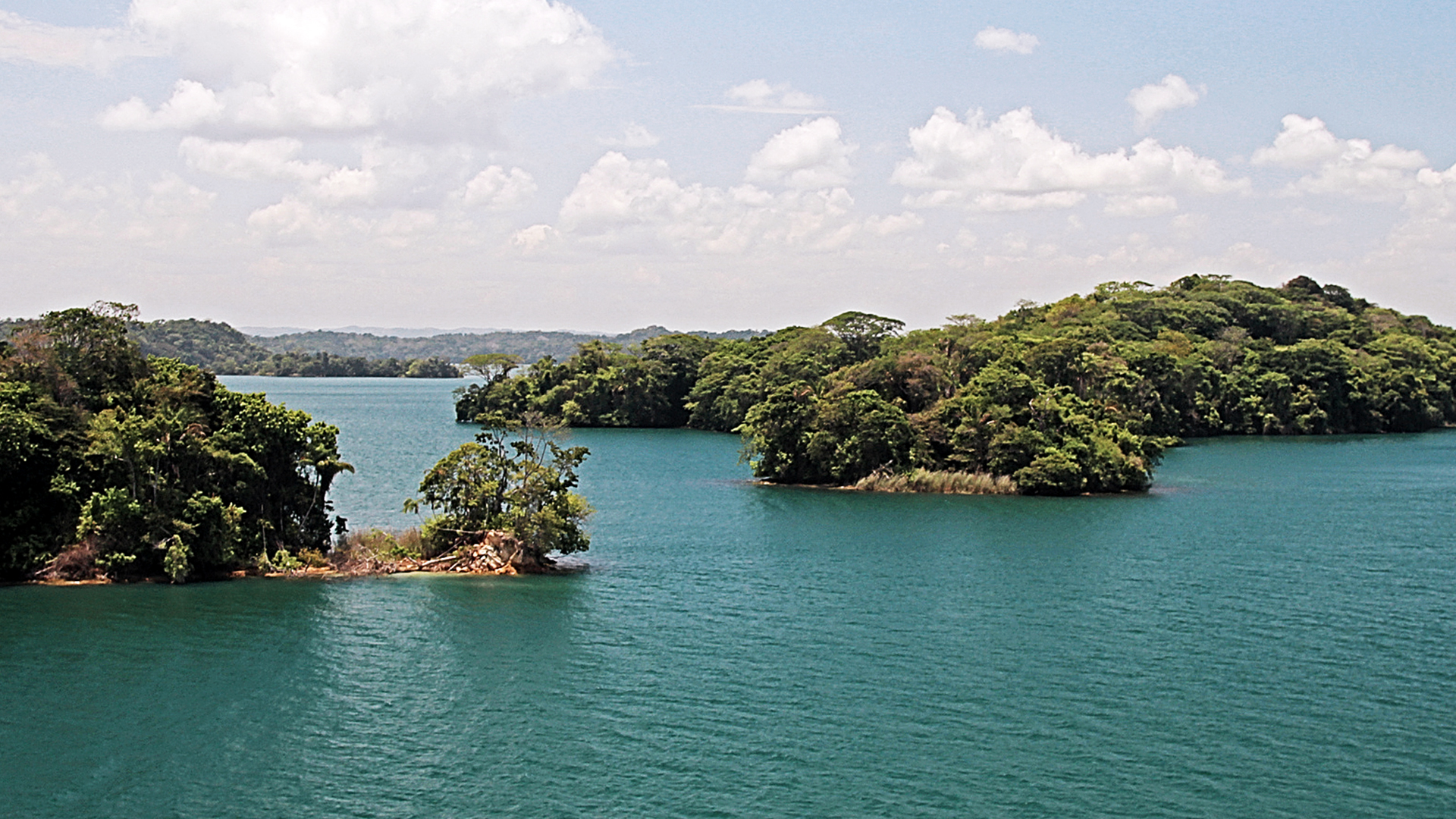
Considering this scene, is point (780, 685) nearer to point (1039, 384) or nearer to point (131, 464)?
point (131, 464)

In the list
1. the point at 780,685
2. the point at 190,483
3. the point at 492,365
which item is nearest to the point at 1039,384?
the point at 780,685

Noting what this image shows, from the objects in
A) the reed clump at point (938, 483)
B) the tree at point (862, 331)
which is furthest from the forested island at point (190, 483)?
the tree at point (862, 331)

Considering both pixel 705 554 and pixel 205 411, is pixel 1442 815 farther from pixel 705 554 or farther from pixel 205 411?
pixel 205 411

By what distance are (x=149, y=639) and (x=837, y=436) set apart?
4627 centimetres

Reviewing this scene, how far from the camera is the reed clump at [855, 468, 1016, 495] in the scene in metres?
72.6

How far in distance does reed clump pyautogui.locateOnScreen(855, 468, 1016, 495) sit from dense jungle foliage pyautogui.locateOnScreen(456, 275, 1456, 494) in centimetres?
64

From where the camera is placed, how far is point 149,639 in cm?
3719

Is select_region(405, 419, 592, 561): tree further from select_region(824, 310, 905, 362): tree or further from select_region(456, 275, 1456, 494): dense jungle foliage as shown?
select_region(824, 310, 905, 362): tree

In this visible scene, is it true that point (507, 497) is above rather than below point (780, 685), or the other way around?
above

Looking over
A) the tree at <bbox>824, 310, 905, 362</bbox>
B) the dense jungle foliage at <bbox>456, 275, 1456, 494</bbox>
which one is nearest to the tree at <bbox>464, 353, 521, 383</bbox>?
the dense jungle foliage at <bbox>456, 275, 1456, 494</bbox>

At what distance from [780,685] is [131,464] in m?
26.1

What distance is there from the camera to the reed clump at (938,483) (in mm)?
72625

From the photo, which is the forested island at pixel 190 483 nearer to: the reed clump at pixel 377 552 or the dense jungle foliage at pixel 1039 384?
the reed clump at pixel 377 552

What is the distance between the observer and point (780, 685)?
3312cm
